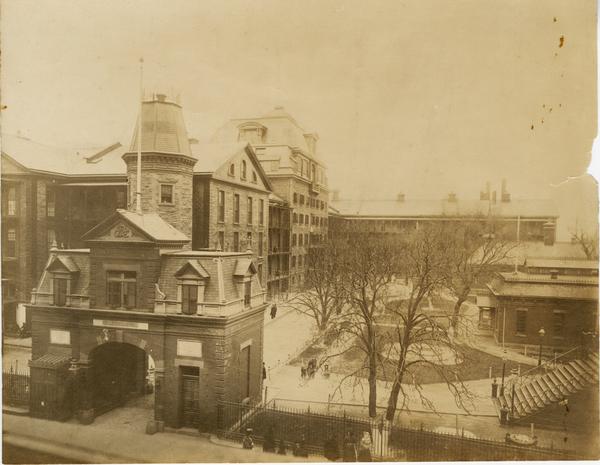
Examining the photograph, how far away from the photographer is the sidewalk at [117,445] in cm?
1036

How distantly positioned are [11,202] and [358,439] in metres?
11.4

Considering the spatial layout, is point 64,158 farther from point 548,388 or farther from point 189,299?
point 548,388

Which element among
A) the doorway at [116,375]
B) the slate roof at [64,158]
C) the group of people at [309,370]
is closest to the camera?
the slate roof at [64,158]

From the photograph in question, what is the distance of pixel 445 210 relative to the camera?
54.7 ft

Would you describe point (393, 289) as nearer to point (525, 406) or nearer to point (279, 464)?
point (525, 406)

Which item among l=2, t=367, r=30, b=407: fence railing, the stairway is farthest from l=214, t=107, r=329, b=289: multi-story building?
l=2, t=367, r=30, b=407: fence railing

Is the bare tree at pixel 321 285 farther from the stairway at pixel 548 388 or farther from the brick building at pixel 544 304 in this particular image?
the brick building at pixel 544 304

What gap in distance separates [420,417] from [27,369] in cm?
1177

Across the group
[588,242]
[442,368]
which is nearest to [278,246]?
[442,368]

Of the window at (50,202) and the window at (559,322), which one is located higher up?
the window at (50,202)

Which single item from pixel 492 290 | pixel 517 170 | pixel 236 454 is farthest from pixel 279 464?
pixel 492 290

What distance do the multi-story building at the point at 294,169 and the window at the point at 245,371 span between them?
4220 millimetres

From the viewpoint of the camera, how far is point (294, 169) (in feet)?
44.3

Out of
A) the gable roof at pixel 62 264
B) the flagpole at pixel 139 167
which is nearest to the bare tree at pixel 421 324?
the flagpole at pixel 139 167
